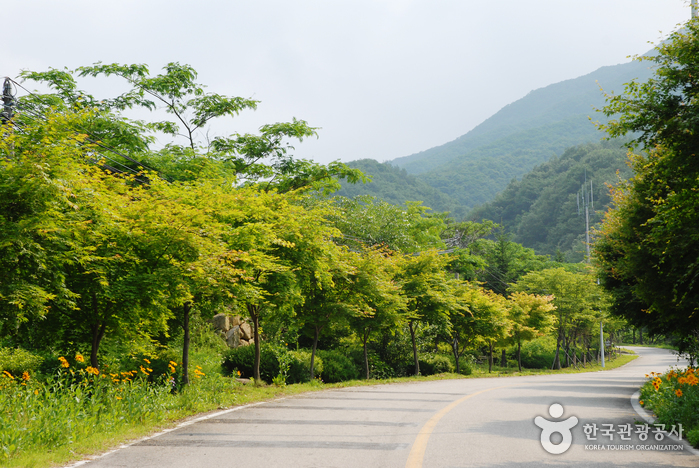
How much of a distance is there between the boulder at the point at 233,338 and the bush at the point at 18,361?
33.6ft

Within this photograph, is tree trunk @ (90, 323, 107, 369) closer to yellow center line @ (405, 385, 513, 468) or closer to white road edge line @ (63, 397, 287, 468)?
white road edge line @ (63, 397, 287, 468)

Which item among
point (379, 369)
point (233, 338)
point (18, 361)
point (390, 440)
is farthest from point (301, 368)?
point (390, 440)

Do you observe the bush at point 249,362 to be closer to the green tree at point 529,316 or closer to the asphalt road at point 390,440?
the asphalt road at point 390,440

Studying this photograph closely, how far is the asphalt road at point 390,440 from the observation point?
6227 mm

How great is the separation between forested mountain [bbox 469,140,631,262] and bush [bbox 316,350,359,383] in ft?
236

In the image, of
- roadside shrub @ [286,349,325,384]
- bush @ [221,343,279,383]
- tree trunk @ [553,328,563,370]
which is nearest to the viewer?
bush @ [221,343,279,383]

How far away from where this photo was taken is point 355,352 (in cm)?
2461

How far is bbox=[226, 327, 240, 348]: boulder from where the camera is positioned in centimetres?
2278

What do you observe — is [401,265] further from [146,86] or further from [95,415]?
[95,415]

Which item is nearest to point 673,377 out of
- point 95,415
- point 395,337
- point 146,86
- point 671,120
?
point 671,120

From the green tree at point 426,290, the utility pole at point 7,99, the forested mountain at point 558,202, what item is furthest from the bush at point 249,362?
the forested mountain at point 558,202

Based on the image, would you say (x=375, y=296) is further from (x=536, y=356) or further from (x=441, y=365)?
(x=536, y=356)

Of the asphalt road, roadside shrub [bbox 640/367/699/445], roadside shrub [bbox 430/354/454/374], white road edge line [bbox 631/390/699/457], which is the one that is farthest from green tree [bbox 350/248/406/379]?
roadside shrub [bbox 640/367/699/445]

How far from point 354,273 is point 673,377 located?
10.1 m
